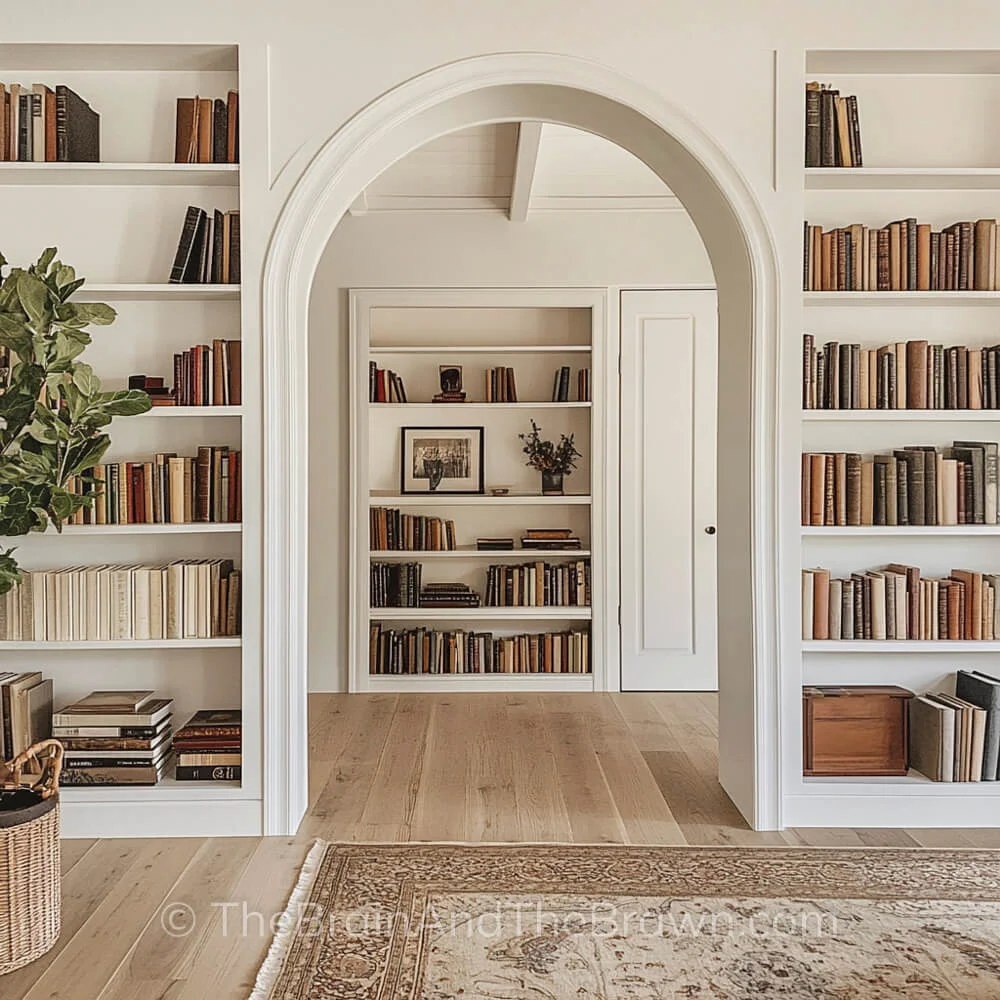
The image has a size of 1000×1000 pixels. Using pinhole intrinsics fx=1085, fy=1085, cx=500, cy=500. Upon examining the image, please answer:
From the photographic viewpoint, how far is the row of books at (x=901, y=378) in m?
3.69

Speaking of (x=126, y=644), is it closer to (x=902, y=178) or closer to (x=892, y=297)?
(x=892, y=297)

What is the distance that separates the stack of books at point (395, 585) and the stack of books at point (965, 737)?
3.15m

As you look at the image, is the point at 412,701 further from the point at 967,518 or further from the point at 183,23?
the point at 183,23

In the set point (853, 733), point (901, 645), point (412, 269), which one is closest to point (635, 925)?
point (853, 733)

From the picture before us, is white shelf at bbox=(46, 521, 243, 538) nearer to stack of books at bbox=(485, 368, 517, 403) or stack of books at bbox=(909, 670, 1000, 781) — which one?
stack of books at bbox=(909, 670, 1000, 781)

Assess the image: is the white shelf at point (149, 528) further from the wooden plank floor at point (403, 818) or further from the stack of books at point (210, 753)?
the wooden plank floor at point (403, 818)

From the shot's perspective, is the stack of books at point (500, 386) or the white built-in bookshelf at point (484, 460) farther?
the stack of books at point (500, 386)

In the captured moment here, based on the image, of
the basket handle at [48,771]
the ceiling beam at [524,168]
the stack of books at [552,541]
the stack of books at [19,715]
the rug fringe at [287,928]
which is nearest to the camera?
the rug fringe at [287,928]

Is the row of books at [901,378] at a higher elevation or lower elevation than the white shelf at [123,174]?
lower

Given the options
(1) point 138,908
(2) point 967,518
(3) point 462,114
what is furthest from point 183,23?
(2) point 967,518

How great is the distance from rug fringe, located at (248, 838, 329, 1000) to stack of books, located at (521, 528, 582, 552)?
118 inches

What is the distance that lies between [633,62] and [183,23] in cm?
147

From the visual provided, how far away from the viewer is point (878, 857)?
332 cm

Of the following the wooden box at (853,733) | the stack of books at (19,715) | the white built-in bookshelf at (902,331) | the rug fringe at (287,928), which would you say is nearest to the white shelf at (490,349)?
the white built-in bookshelf at (902,331)
